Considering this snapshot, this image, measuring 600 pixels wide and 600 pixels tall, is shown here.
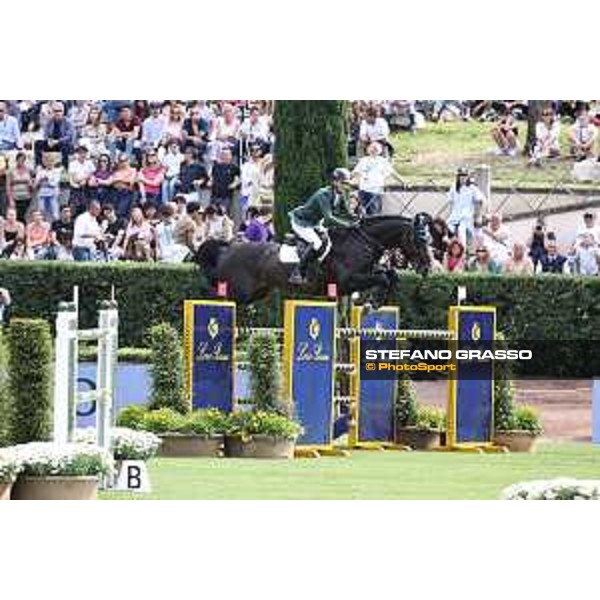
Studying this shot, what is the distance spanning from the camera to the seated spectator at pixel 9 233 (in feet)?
67.1

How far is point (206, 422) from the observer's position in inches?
821

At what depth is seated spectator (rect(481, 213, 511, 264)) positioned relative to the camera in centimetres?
2067

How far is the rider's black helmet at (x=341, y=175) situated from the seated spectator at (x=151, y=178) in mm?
780

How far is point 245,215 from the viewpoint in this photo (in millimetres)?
20797

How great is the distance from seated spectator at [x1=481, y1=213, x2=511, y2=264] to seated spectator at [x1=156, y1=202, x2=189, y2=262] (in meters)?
1.38

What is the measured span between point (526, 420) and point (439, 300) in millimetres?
685

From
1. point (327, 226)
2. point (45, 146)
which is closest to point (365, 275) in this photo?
point (327, 226)

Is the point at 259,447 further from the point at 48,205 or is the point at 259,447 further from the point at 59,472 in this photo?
the point at 48,205

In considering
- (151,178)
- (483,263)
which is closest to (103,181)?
(151,178)

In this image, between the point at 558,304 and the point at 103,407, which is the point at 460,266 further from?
the point at 103,407

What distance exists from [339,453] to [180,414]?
2.48ft

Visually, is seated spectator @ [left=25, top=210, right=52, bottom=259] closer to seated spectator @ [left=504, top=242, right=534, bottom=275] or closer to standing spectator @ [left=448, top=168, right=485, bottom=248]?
standing spectator @ [left=448, top=168, right=485, bottom=248]

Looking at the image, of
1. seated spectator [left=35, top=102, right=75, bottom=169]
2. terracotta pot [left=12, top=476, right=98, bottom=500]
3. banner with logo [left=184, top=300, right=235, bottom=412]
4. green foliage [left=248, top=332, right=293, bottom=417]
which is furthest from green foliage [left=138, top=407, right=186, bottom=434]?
seated spectator [left=35, top=102, right=75, bottom=169]

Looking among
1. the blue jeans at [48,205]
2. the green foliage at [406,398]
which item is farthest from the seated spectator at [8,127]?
the green foliage at [406,398]
